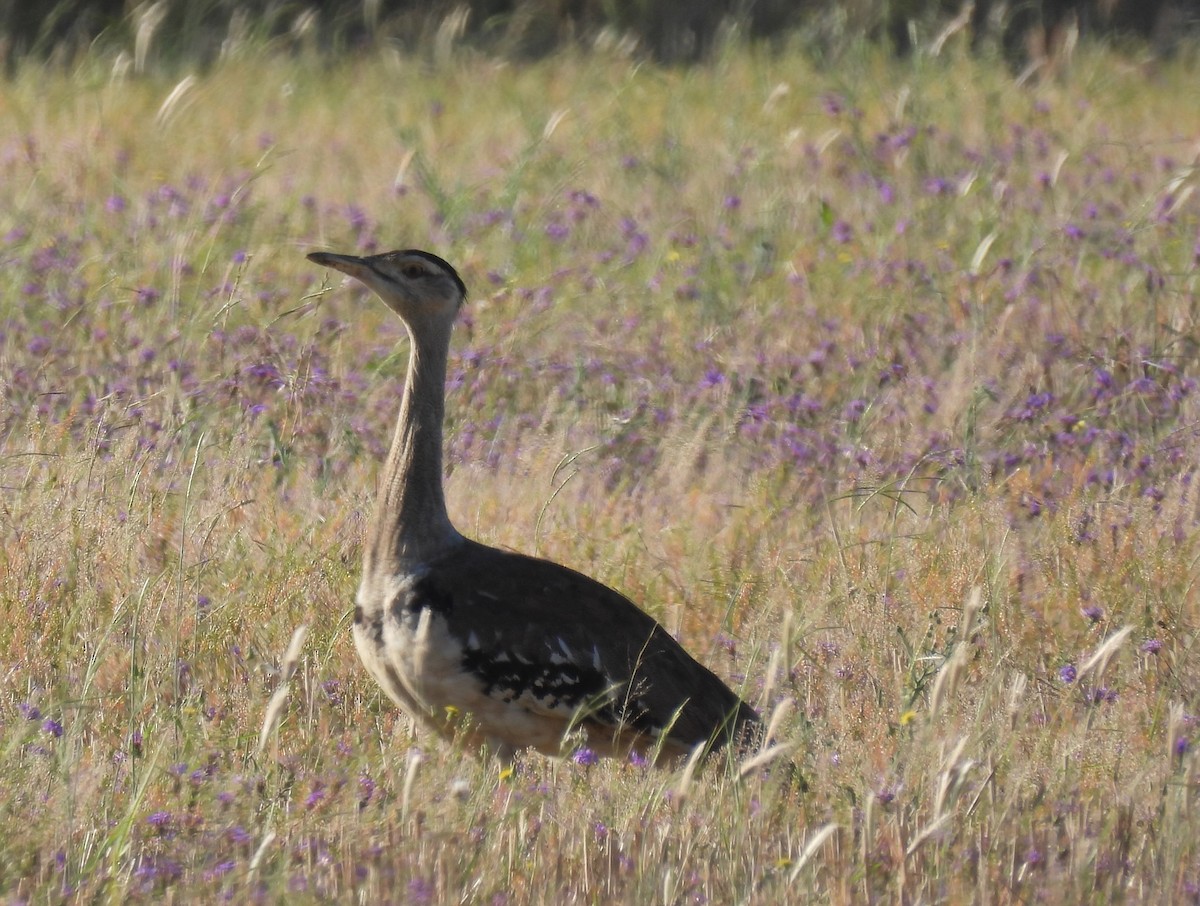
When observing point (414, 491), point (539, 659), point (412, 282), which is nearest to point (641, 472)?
point (412, 282)

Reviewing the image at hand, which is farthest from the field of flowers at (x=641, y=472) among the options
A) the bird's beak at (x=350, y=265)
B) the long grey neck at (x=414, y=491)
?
the bird's beak at (x=350, y=265)

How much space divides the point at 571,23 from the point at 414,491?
9277 mm

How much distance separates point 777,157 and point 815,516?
452 centimetres

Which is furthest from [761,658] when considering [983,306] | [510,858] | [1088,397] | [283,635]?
[983,306]

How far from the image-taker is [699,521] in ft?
18.6

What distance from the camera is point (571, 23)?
43.3 ft

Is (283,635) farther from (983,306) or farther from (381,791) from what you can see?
→ (983,306)

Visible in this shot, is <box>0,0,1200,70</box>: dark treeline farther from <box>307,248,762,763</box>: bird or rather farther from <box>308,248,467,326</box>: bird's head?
<box>307,248,762,763</box>: bird

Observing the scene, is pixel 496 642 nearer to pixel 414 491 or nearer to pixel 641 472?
pixel 414 491

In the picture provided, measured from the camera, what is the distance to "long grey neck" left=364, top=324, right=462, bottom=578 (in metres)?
4.39

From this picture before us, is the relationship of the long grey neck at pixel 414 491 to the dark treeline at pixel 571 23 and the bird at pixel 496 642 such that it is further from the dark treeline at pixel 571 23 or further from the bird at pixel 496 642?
the dark treeline at pixel 571 23

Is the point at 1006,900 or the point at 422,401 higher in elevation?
the point at 422,401

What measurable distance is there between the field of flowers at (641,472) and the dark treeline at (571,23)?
166cm

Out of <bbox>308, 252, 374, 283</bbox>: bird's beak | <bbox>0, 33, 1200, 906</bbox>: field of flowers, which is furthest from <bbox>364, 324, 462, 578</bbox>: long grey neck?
<bbox>0, 33, 1200, 906</bbox>: field of flowers
